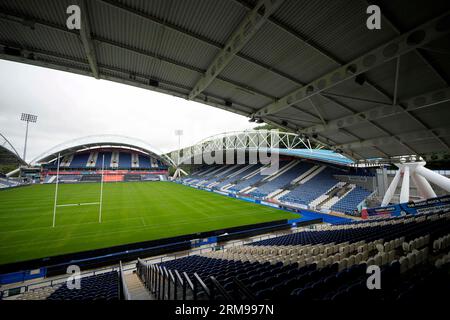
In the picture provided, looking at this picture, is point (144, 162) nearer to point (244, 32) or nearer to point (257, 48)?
point (257, 48)

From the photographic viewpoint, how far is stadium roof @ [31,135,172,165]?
54366 millimetres

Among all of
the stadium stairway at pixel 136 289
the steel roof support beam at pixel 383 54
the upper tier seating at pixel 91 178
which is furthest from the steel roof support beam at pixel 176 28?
the upper tier seating at pixel 91 178

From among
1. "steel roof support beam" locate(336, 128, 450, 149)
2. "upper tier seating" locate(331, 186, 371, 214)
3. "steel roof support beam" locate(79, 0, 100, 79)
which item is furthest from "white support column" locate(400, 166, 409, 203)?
"steel roof support beam" locate(79, 0, 100, 79)

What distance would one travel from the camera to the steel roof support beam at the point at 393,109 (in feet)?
23.4

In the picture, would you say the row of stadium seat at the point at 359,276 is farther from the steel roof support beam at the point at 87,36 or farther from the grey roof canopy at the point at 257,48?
the steel roof support beam at the point at 87,36

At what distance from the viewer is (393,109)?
8258 mm

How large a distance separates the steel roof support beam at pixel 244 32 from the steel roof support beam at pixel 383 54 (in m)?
3.66

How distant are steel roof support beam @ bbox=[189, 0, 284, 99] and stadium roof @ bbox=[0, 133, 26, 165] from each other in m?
56.4

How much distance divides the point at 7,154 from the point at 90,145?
17.9 metres
